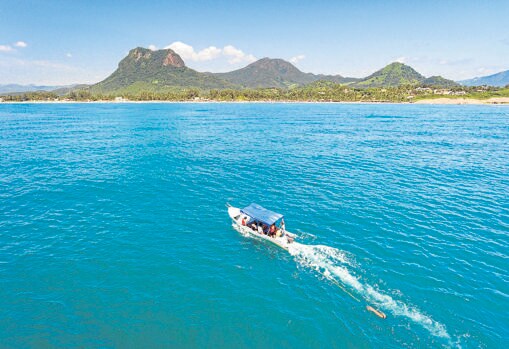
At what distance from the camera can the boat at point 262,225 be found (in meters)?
34.3

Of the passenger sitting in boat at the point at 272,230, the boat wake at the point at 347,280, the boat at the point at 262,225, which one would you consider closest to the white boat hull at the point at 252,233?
the boat at the point at 262,225

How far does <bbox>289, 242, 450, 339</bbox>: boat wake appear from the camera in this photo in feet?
78.4

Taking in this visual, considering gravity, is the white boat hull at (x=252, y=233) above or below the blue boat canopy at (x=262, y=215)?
below

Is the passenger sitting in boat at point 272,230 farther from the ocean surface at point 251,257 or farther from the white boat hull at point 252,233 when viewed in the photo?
the ocean surface at point 251,257

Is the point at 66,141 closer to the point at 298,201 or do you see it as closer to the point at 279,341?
the point at 298,201

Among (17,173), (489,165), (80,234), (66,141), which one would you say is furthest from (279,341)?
(66,141)

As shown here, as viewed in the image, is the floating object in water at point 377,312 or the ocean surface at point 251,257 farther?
the floating object in water at point 377,312

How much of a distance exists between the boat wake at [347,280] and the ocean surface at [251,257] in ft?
0.47

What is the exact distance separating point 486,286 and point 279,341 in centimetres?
2185

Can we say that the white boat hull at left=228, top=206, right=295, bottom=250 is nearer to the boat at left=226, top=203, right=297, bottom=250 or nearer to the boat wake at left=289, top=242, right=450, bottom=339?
the boat at left=226, top=203, right=297, bottom=250

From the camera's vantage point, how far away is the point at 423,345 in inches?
851

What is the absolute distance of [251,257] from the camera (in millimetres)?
32625

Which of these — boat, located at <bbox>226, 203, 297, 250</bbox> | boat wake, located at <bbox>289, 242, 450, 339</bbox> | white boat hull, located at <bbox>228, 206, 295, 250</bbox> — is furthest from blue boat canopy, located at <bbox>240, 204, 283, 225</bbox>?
boat wake, located at <bbox>289, 242, 450, 339</bbox>

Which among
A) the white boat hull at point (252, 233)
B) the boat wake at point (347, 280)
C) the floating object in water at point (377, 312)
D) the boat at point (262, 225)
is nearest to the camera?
the boat wake at point (347, 280)
